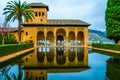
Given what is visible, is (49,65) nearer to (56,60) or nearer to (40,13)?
(56,60)

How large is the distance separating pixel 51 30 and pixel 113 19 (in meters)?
21.2

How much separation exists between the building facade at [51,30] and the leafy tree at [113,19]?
53.6ft

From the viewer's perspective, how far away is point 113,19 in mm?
45219

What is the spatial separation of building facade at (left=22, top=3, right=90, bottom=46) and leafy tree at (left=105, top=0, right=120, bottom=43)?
16349mm

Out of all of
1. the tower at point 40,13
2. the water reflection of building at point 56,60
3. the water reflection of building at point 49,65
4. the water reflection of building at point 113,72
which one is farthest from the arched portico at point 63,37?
the water reflection of building at point 113,72

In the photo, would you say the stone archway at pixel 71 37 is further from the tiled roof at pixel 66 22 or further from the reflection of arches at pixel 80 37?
the tiled roof at pixel 66 22

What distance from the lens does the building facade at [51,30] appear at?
204ft

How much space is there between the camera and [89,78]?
35.7 ft

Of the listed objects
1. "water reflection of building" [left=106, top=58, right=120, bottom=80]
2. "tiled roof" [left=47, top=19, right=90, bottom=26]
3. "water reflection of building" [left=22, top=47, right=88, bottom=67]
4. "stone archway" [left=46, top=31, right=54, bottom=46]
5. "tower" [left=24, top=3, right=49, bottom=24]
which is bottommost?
"water reflection of building" [left=106, top=58, right=120, bottom=80]

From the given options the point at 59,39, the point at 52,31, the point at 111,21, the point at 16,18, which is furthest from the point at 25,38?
the point at 111,21

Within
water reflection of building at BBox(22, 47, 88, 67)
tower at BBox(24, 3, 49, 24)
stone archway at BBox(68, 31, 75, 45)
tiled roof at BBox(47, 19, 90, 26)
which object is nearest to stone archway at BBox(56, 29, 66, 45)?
stone archway at BBox(68, 31, 75, 45)

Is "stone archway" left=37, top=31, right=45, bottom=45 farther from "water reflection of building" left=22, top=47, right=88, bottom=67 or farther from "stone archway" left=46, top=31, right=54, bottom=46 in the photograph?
"water reflection of building" left=22, top=47, right=88, bottom=67

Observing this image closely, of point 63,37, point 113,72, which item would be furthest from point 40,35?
point 113,72

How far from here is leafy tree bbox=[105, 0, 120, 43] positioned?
44.2m
